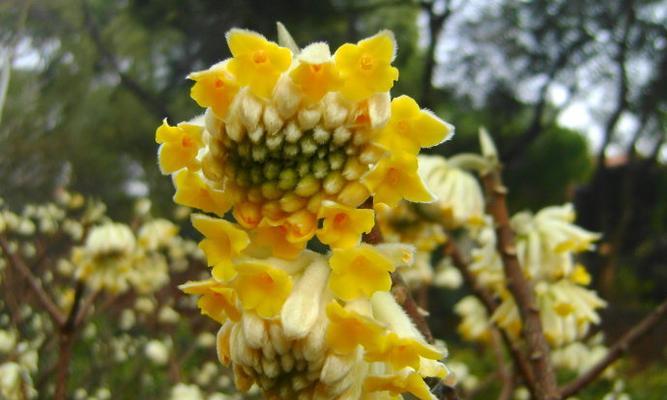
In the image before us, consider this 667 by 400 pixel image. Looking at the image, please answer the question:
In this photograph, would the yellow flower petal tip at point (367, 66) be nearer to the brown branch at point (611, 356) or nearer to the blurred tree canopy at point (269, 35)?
the brown branch at point (611, 356)

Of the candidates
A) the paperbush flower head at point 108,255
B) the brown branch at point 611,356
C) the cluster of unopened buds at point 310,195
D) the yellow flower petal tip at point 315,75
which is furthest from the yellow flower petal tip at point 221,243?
the paperbush flower head at point 108,255

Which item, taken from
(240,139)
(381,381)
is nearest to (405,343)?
(381,381)

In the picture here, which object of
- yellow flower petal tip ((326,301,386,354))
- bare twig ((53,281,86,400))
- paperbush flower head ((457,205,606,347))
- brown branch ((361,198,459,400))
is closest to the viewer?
yellow flower petal tip ((326,301,386,354))

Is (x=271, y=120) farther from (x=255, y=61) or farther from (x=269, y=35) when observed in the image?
(x=269, y=35)

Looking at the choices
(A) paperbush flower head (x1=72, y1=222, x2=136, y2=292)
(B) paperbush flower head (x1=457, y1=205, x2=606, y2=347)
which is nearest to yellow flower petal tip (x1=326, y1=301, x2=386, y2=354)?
(B) paperbush flower head (x1=457, y1=205, x2=606, y2=347)

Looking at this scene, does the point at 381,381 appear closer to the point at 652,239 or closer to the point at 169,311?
the point at 169,311

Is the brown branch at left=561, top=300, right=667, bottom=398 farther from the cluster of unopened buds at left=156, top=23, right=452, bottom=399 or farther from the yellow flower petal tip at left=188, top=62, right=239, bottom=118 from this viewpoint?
the yellow flower petal tip at left=188, top=62, right=239, bottom=118
